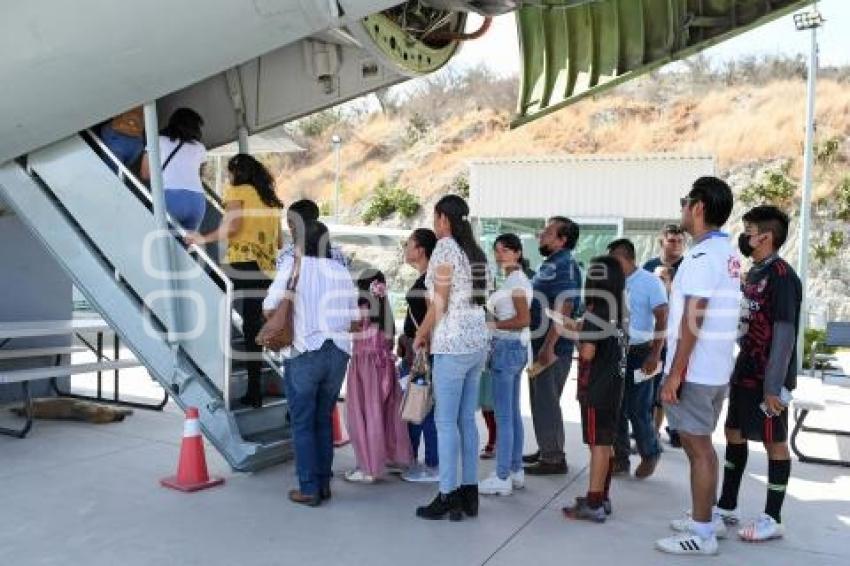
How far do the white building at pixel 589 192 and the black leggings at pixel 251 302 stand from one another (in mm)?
12383

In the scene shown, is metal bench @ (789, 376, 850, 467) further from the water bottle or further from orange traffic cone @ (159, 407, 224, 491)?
orange traffic cone @ (159, 407, 224, 491)

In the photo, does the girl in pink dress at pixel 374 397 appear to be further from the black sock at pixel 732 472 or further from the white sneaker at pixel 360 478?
the black sock at pixel 732 472

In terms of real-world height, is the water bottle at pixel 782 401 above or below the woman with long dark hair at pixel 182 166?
below

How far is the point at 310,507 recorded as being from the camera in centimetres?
432

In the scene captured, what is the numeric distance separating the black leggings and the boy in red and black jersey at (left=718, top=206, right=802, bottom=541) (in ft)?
9.80

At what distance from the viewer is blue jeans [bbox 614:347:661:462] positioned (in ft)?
16.6

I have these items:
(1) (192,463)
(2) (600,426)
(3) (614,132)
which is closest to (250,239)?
(1) (192,463)

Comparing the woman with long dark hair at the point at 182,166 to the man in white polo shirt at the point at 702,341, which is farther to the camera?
the woman with long dark hair at the point at 182,166

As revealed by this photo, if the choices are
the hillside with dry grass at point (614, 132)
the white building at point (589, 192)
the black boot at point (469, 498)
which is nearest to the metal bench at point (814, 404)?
the black boot at point (469, 498)

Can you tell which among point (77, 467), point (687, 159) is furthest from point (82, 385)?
point (687, 159)

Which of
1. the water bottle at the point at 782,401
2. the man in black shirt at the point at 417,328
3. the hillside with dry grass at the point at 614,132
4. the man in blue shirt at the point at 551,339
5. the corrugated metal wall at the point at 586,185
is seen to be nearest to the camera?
the water bottle at the point at 782,401

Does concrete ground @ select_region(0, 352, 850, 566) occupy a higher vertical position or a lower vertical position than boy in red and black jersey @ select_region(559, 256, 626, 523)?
lower

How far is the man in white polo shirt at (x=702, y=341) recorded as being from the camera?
359 cm

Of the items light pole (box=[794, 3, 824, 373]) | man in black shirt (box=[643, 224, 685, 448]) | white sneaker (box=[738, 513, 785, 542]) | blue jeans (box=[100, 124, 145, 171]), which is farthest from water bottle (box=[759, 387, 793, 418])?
light pole (box=[794, 3, 824, 373])
